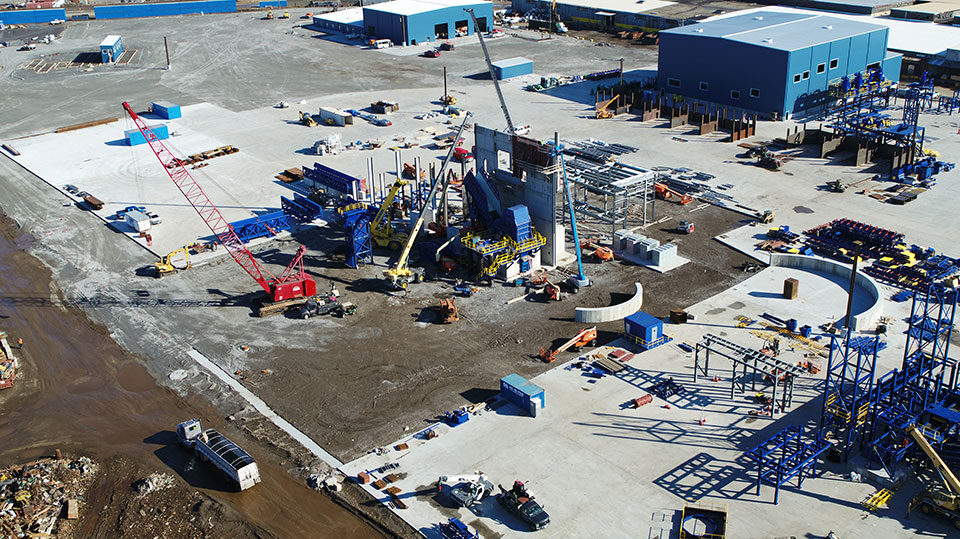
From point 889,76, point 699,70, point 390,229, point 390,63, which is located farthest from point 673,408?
point 390,63

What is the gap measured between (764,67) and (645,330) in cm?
5103

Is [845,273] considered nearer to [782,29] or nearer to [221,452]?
[221,452]

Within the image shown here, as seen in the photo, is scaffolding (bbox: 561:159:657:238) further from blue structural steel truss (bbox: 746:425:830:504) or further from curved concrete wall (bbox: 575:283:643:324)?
blue structural steel truss (bbox: 746:425:830:504)

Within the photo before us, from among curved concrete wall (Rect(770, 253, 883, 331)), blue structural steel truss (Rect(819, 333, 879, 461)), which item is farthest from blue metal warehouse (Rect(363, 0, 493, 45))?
blue structural steel truss (Rect(819, 333, 879, 461))

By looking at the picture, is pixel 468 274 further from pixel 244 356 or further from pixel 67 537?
pixel 67 537

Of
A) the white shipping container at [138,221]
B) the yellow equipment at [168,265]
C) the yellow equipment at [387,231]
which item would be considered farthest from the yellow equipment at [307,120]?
the yellow equipment at [168,265]

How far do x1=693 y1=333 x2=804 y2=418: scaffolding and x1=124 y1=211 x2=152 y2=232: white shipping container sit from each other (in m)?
44.7

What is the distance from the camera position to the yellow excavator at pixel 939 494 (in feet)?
126

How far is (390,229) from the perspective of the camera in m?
68.5

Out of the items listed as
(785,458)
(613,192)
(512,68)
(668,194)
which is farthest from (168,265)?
(512,68)

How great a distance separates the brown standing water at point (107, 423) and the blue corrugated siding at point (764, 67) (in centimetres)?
6823

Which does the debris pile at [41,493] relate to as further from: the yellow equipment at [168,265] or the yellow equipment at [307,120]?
the yellow equipment at [307,120]

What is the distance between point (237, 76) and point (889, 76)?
82093 millimetres

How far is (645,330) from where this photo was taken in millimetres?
52688
